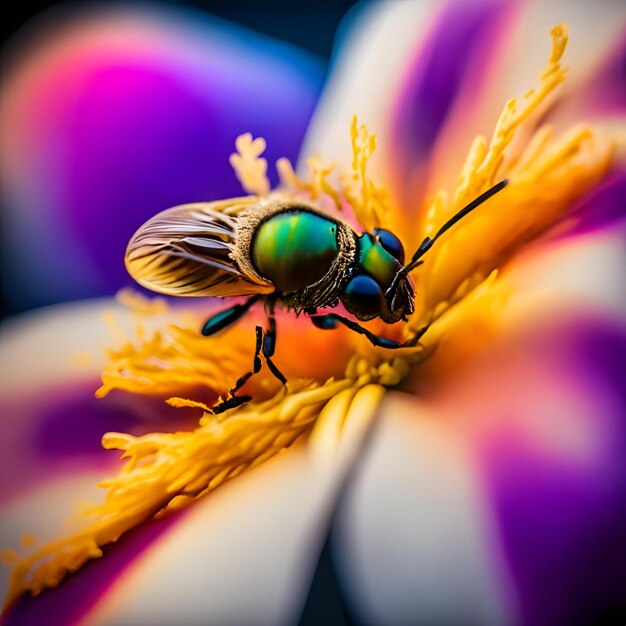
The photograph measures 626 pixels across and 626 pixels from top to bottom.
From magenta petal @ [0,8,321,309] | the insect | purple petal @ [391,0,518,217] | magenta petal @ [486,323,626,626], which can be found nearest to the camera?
magenta petal @ [486,323,626,626]

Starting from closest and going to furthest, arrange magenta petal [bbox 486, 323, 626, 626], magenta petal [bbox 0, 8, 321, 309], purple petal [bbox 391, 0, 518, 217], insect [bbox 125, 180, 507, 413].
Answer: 1. magenta petal [bbox 486, 323, 626, 626]
2. insect [bbox 125, 180, 507, 413]
3. purple petal [bbox 391, 0, 518, 217]
4. magenta petal [bbox 0, 8, 321, 309]

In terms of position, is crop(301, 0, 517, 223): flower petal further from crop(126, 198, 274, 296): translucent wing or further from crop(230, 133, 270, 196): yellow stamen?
crop(126, 198, 274, 296): translucent wing

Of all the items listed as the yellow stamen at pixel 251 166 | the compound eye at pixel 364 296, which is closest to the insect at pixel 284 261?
the compound eye at pixel 364 296

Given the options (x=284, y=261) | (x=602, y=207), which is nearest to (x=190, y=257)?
(x=284, y=261)

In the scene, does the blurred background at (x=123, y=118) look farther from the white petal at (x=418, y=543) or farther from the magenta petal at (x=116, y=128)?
the white petal at (x=418, y=543)

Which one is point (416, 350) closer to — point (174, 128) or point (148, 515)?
point (148, 515)

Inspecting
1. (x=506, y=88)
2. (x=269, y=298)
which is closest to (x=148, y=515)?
(x=269, y=298)

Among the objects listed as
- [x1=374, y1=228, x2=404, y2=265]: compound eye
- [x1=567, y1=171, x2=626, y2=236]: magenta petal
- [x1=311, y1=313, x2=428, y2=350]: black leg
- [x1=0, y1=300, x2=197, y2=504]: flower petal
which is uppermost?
[x1=567, y1=171, x2=626, y2=236]: magenta petal

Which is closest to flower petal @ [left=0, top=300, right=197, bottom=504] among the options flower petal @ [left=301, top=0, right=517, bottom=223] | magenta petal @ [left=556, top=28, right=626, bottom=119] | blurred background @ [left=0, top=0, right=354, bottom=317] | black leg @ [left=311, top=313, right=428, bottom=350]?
blurred background @ [left=0, top=0, right=354, bottom=317]
